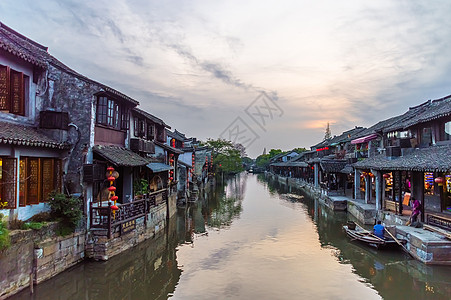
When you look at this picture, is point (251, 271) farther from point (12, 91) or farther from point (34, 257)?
point (12, 91)

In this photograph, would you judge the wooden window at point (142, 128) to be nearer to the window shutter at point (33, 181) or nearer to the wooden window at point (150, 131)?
the wooden window at point (150, 131)

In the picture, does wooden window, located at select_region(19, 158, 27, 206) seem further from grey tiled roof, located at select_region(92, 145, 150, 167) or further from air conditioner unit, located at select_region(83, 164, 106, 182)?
grey tiled roof, located at select_region(92, 145, 150, 167)

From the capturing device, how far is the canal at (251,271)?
987 cm

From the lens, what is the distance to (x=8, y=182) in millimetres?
9469

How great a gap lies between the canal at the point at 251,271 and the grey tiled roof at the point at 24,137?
4.42 metres

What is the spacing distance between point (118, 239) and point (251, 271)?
5.62 meters

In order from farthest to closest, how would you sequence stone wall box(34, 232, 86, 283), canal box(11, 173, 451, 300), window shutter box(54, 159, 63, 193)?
window shutter box(54, 159, 63, 193)
canal box(11, 173, 451, 300)
stone wall box(34, 232, 86, 283)

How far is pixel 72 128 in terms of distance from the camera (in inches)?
464

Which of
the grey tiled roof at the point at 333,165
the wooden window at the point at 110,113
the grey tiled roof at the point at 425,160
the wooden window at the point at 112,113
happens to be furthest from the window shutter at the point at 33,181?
the grey tiled roof at the point at 333,165

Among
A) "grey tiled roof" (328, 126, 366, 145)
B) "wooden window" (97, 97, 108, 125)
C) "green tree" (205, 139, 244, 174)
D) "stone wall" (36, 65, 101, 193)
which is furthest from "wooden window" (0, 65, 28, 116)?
"green tree" (205, 139, 244, 174)


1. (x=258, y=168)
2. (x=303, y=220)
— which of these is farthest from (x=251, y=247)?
(x=258, y=168)

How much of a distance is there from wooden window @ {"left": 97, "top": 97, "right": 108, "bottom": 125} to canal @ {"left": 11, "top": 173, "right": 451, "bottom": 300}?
19.1ft

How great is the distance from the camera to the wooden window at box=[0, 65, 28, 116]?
396 inches

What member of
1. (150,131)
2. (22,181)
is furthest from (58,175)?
(150,131)
